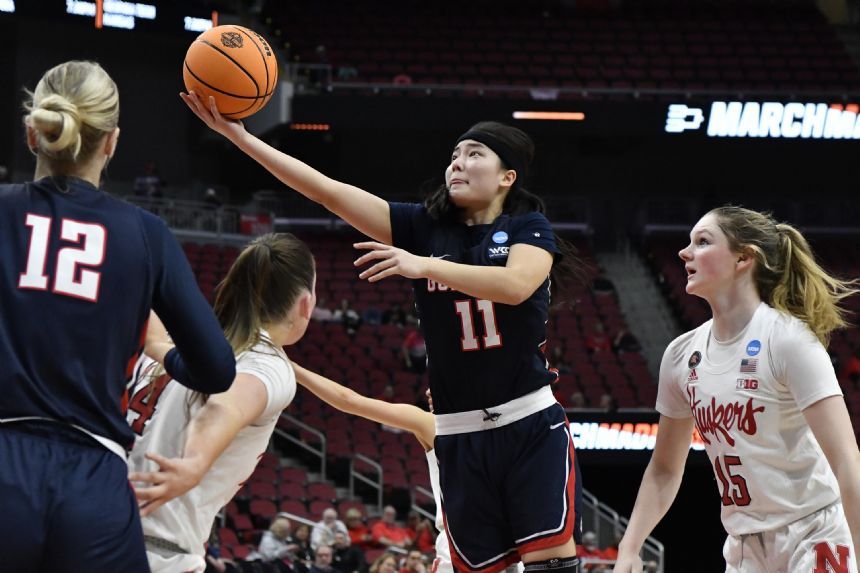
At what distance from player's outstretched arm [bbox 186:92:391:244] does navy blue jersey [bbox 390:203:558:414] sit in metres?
0.28

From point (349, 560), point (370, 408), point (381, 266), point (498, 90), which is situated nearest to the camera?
point (381, 266)

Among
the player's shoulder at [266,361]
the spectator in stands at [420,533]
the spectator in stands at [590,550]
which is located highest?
the player's shoulder at [266,361]

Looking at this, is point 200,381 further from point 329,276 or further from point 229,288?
point 329,276

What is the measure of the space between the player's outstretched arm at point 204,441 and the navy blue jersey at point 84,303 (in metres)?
0.20

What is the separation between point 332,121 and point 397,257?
58.2ft

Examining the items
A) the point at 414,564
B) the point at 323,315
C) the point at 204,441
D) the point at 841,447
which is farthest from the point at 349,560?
the point at 204,441

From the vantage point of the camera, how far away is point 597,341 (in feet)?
Answer: 64.2

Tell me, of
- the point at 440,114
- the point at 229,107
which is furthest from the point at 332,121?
the point at 229,107

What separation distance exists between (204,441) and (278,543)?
30.4ft

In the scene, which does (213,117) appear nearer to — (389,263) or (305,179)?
(305,179)

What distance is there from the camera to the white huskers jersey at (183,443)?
11.2ft

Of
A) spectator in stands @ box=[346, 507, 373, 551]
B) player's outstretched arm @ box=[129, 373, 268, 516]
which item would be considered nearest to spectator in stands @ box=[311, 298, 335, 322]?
spectator in stands @ box=[346, 507, 373, 551]

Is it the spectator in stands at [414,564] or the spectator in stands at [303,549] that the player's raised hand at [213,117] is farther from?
the spectator in stands at [414,564]

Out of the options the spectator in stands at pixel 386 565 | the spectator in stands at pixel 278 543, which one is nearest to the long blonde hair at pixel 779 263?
the spectator in stands at pixel 386 565
